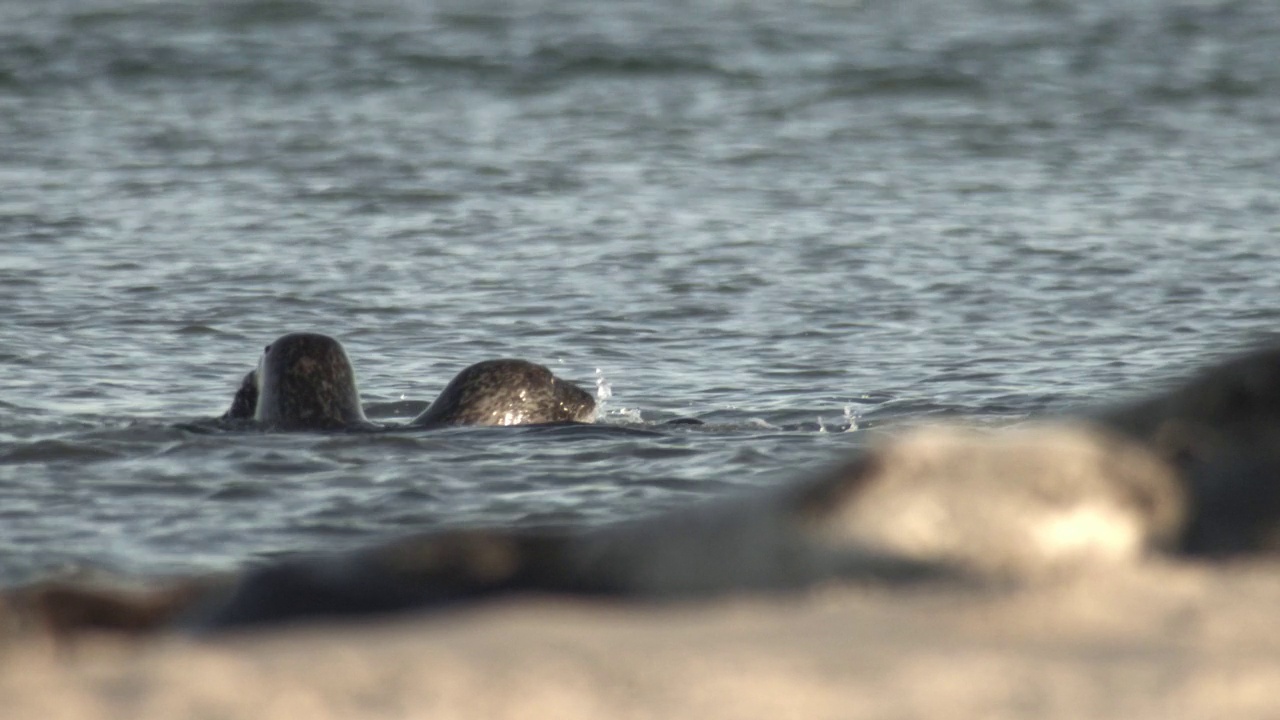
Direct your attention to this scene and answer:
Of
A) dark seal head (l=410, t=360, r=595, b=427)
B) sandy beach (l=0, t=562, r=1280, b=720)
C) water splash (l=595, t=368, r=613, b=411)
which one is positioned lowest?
water splash (l=595, t=368, r=613, b=411)

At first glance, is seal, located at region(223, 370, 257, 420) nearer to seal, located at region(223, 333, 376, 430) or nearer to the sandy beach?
seal, located at region(223, 333, 376, 430)

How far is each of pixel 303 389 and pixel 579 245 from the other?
537cm

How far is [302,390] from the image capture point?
9.56 m

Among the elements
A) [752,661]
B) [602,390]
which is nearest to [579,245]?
[602,390]

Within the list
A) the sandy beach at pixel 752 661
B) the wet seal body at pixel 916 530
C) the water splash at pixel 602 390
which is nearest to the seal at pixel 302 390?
the water splash at pixel 602 390

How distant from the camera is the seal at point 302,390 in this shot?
9508 millimetres

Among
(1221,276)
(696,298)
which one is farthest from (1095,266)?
(696,298)

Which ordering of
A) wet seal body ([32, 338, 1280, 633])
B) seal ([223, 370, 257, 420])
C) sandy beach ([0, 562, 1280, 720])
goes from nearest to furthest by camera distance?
sandy beach ([0, 562, 1280, 720])
wet seal body ([32, 338, 1280, 633])
seal ([223, 370, 257, 420])

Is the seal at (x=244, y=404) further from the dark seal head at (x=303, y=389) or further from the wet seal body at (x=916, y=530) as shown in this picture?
the wet seal body at (x=916, y=530)

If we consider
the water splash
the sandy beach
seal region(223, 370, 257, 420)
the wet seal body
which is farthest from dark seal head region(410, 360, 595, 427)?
the sandy beach

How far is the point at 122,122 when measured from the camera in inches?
808

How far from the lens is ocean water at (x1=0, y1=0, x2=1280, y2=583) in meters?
8.66

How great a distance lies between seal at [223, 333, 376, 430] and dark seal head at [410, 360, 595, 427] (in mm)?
347

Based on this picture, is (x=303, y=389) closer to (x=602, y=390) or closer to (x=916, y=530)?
(x=602, y=390)
